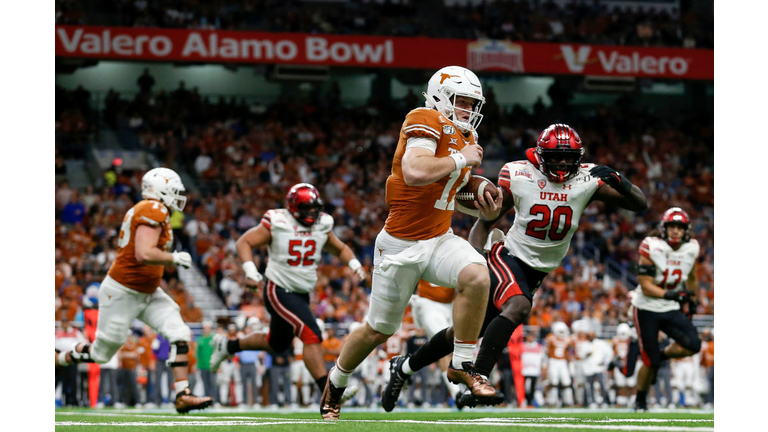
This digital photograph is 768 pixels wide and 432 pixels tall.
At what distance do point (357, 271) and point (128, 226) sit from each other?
2176mm

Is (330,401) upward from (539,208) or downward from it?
downward

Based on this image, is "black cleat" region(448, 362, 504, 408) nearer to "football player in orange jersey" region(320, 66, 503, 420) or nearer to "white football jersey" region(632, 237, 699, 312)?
"football player in orange jersey" region(320, 66, 503, 420)

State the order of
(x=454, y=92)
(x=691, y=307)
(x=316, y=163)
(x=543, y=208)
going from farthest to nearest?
(x=316, y=163), (x=691, y=307), (x=543, y=208), (x=454, y=92)

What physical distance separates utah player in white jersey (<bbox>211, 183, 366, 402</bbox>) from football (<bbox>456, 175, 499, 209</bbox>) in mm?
2670

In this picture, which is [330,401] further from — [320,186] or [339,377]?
[320,186]

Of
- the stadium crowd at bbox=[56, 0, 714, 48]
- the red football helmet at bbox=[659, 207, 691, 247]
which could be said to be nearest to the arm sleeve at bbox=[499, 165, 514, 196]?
the red football helmet at bbox=[659, 207, 691, 247]

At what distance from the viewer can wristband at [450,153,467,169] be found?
535 centimetres

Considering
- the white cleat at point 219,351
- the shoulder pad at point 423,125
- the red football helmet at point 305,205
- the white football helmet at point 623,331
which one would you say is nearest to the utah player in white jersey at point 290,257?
the red football helmet at point 305,205

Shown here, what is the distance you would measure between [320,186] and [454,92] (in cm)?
1609

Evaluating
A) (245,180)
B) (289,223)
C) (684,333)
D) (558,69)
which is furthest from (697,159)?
(289,223)

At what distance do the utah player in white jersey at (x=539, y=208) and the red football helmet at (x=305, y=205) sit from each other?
245 cm

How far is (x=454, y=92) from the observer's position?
5746mm

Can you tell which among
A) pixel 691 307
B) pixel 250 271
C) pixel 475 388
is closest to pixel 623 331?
pixel 691 307

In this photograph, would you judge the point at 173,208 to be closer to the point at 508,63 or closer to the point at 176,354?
the point at 176,354
